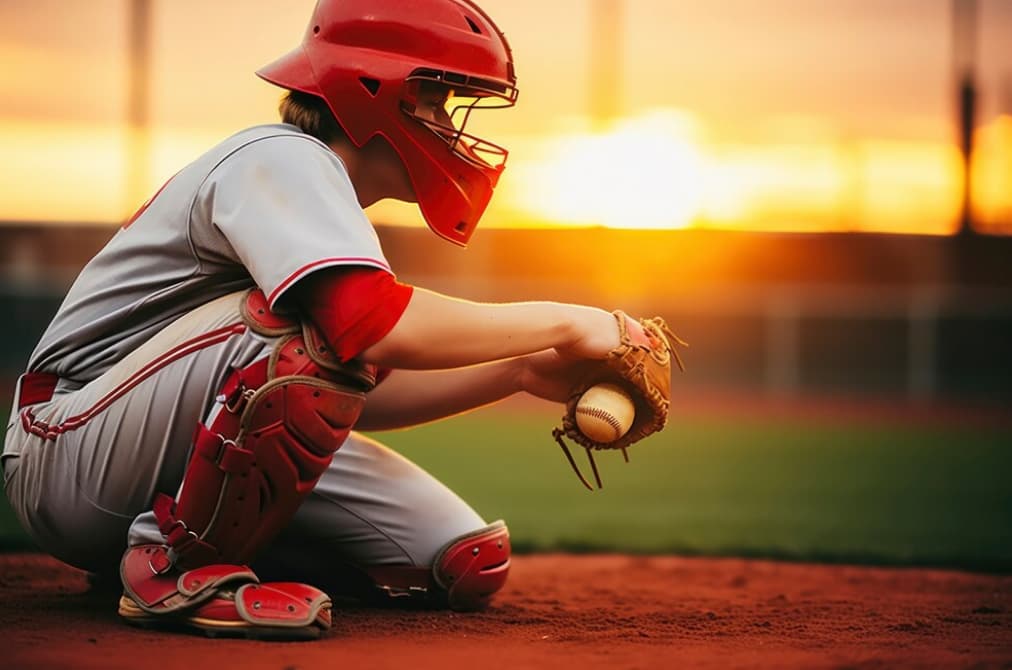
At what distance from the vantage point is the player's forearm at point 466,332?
2799 mm

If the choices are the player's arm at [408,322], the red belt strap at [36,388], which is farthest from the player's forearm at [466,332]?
the red belt strap at [36,388]

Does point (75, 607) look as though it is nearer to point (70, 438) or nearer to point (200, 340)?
point (70, 438)

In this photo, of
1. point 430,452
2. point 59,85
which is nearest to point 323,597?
point 430,452

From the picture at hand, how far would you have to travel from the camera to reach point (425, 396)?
3645 mm

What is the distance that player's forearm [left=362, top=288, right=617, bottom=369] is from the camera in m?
2.80

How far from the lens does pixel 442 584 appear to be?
3625mm

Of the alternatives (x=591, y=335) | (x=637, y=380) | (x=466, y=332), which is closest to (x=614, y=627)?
(x=637, y=380)

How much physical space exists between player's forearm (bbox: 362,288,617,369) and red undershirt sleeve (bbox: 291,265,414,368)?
2cm

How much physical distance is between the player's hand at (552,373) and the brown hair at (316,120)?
2.46 ft

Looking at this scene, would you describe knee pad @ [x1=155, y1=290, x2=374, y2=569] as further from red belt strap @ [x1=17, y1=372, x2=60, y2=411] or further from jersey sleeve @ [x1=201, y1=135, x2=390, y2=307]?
red belt strap @ [x1=17, y1=372, x2=60, y2=411]

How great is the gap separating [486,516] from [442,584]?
8.43ft

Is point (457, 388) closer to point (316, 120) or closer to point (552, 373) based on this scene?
point (552, 373)

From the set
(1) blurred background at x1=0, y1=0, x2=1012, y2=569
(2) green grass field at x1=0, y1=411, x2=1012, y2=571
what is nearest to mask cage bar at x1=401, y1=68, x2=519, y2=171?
(2) green grass field at x1=0, y1=411, x2=1012, y2=571

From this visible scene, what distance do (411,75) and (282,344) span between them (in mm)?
762
